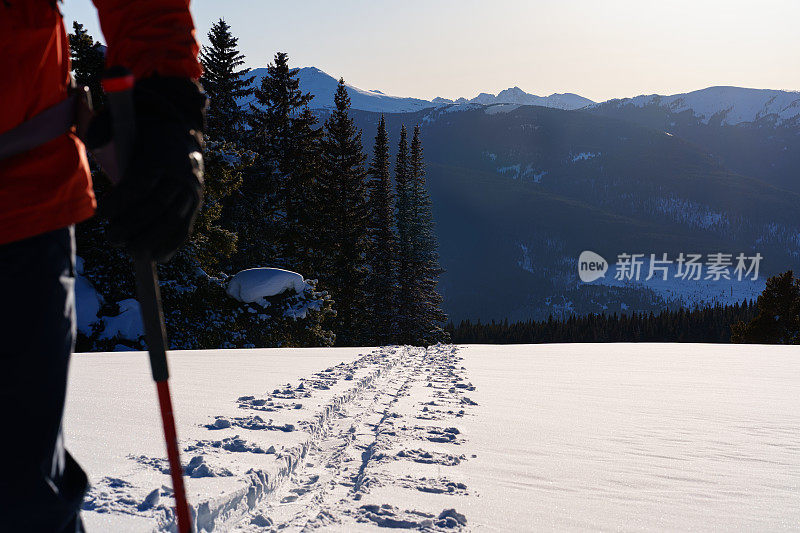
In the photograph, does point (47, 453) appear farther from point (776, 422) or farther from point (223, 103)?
point (223, 103)

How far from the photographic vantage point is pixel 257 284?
17766 millimetres

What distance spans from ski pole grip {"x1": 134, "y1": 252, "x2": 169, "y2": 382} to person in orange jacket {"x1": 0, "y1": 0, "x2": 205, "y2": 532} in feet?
Result: 0.12

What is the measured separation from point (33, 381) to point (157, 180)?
477mm

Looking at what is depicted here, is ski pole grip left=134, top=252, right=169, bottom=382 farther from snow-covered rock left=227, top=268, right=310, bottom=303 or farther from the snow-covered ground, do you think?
snow-covered rock left=227, top=268, right=310, bottom=303

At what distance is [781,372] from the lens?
29.4ft

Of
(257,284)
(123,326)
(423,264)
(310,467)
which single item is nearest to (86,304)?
(123,326)

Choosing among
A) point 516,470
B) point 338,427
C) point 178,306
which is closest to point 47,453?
point 516,470

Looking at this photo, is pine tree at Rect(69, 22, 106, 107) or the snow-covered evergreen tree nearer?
pine tree at Rect(69, 22, 106, 107)

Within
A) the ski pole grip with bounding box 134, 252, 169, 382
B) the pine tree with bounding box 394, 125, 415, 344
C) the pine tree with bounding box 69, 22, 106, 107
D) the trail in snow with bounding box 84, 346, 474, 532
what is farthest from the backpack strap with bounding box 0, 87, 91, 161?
the pine tree with bounding box 394, 125, 415, 344

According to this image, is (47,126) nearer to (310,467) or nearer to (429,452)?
(310,467)

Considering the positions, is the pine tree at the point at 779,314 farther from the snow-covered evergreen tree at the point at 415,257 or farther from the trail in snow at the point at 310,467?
the trail in snow at the point at 310,467

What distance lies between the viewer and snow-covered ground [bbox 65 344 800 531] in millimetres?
2338

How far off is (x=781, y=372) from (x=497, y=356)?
4.90 m

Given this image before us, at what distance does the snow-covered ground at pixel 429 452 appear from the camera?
234 centimetres
